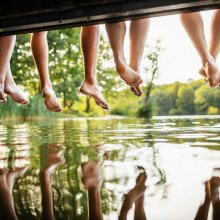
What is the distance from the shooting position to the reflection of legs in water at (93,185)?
589 mm

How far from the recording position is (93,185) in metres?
0.78

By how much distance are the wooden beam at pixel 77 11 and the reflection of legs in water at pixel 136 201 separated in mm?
685

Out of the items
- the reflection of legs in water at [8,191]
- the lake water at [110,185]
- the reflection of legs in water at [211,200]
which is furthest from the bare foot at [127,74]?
the reflection of legs in water at [211,200]

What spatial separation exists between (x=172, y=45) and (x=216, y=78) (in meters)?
18.8

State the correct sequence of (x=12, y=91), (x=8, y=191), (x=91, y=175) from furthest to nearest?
(x=12, y=91) < (x=91, y=175) < (x=8, y=191)

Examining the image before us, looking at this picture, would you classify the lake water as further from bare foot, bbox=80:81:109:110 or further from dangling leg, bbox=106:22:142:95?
bare foot, bbox=80:81:109:110

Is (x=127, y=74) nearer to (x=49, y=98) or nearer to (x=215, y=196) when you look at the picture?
(x=49, y=98)

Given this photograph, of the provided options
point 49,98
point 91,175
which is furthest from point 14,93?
point 91,175

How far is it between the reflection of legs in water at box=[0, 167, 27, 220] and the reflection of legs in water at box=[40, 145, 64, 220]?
5 cm

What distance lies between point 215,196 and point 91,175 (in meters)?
0.33

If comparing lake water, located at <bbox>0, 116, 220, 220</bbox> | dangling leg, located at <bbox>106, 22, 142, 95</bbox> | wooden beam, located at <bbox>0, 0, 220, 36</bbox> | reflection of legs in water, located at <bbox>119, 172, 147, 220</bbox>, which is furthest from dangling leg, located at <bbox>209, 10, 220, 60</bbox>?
reflection of legs in water, located at <bbox>119, 172, 147, 220</bbox>

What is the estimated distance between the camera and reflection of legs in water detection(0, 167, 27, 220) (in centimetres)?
59

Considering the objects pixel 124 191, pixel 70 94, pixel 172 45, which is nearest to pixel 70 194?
pixel 124 191

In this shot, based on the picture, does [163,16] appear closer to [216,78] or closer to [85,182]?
[216,78]
